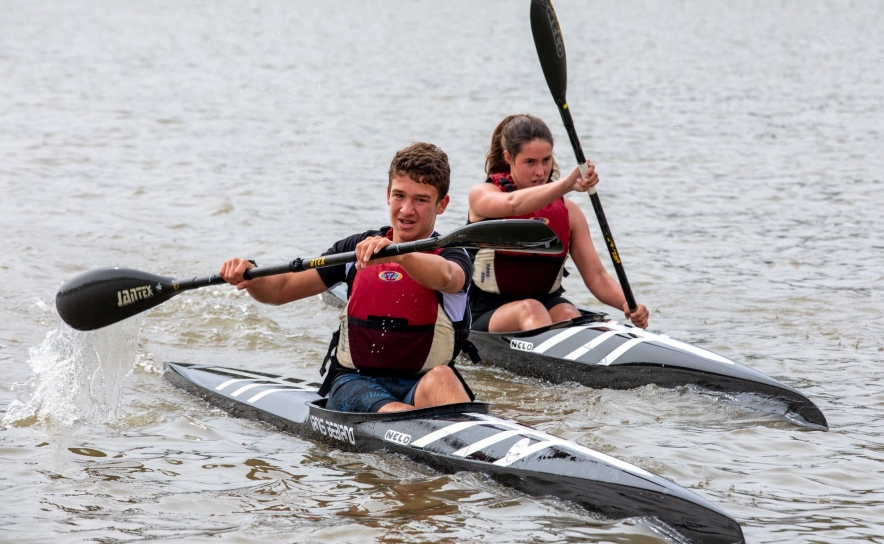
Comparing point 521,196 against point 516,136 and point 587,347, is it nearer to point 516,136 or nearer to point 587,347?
point 516,136

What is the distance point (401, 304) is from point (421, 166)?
57 centimetres

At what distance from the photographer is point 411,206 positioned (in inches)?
164

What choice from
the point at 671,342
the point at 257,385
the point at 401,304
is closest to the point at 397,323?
the point at 401,304

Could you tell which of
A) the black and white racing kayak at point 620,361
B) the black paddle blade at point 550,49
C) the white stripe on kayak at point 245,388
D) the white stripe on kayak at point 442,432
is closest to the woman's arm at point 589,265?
the black and white racing kayak at point 620,361

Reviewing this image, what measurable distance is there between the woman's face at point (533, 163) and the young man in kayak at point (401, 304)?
50.3 inches

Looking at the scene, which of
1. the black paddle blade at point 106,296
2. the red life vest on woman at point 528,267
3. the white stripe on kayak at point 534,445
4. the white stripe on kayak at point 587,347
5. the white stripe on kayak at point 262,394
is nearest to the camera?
the white stripe on kayak at point 534,445

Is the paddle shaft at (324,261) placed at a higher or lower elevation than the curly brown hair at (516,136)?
lower

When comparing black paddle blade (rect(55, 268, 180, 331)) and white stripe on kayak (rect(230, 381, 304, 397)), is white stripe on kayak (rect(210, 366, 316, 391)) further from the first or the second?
black paddle blade (rect(55, 268, 180, 331))

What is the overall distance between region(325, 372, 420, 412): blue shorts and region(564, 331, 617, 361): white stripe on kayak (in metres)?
1.46

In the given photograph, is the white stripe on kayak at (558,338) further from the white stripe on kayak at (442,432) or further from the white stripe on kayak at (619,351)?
the white stripe on kayak at (442,432)

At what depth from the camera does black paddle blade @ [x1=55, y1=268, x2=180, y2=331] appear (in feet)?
15.6

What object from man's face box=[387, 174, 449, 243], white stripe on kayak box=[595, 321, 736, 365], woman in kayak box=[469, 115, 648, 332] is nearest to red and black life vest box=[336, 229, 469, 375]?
man's face box=[387, 174, 449, 243]

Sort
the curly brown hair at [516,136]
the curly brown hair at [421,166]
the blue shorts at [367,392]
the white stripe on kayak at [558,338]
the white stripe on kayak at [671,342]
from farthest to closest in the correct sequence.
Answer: the white stripe on kayak at [558,338] < the curly brown hair at [516,136] < the white stripe on kayak at [671,342] < the blue shorts at [367,392] < the curly brown hair at [421,166]

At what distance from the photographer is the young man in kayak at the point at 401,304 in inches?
164
